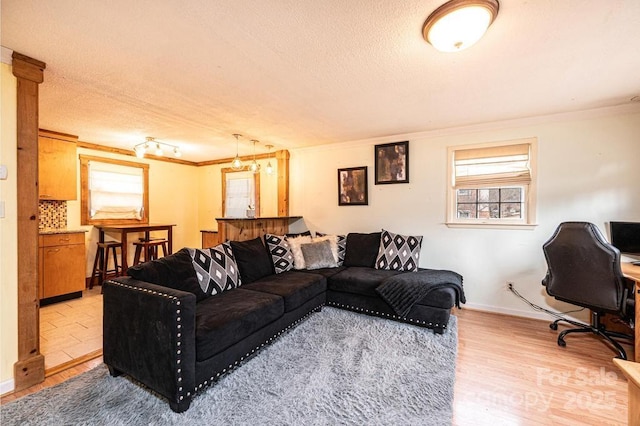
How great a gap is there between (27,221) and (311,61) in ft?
7.56

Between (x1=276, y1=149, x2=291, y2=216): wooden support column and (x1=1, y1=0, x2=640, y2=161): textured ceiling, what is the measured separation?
147 cm

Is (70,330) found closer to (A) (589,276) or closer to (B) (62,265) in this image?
(B) (62,265)

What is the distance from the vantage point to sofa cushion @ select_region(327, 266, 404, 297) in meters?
3.01

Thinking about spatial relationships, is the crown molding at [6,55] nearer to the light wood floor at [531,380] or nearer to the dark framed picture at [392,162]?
the light wood floor at [531,380]

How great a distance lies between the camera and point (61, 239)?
3572 mm

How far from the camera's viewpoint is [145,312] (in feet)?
5.60

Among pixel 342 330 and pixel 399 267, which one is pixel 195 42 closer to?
pixel 342 330

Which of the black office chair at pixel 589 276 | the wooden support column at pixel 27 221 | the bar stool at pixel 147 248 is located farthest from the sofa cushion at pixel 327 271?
the bar stool at pixel 147 248

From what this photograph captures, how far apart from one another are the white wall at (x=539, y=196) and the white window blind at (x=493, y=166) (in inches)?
4.8

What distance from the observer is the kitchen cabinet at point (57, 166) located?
3.61 metres

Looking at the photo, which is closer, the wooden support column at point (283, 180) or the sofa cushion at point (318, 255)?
the sofa cushion at point (318, 255)

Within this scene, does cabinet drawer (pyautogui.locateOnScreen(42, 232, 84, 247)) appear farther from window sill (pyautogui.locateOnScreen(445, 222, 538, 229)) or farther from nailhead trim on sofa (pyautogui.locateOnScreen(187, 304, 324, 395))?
window sill (pyautogui.locateOnScreen(445, 222, 538, 229))

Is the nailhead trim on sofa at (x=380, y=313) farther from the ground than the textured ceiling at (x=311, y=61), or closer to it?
closer to it

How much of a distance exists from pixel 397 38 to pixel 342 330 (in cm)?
251
